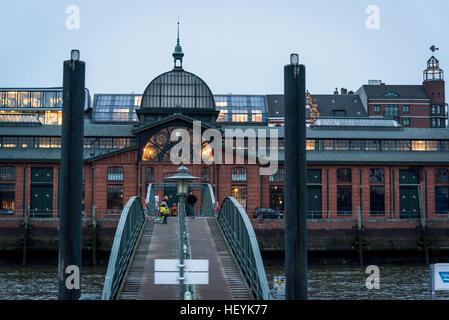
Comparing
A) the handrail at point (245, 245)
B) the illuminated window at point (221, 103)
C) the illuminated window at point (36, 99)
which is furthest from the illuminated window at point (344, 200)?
the illuminated window at point (36, 99)

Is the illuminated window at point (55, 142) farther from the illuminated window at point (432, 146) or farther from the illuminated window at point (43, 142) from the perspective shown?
the illuminated window at point (432, 146)

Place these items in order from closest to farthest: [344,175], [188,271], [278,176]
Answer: [188,271] < [278,176] < [344,175]

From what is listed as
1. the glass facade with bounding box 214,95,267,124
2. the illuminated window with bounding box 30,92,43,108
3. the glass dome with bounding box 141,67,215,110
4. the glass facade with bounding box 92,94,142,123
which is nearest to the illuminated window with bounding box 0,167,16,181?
the glass dome with bounding box 141,67,215,110

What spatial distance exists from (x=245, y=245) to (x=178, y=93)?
49195 mm

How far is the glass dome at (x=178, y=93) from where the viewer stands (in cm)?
6569

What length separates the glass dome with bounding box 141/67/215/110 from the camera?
65688mm

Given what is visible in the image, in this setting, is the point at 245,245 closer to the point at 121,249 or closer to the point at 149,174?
the point at 121,249

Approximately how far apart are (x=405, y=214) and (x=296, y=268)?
4913cm

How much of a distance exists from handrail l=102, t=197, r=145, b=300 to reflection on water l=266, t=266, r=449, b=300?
1155cm

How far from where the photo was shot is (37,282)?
3416 cm

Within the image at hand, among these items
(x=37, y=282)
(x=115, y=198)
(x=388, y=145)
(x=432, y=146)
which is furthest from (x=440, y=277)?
(x=432, y=146)
